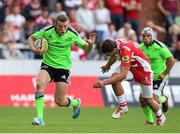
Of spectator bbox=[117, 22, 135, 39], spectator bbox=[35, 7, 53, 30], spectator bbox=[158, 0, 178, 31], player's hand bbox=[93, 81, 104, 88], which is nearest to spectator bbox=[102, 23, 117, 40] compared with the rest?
spectator bbox=[117, 22, 135, 39]

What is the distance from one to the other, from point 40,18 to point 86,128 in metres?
11.7

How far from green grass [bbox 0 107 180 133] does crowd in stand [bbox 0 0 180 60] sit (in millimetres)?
3812

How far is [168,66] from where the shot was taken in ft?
61.9

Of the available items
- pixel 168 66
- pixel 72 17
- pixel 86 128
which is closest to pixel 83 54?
pixel 72 17

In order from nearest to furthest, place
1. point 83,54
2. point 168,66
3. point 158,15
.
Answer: point 168,66 < point 83,54 < point 158,15

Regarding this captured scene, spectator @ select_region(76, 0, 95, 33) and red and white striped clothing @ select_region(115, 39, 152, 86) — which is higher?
red and white striped clothing @ select_region(115, 39, 152, 86)

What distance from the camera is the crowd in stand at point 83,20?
1064 inches

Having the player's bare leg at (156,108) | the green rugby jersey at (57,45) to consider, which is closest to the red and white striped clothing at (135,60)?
the player's bare leg at (156,108)

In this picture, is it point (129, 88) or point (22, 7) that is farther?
point (22, 7)

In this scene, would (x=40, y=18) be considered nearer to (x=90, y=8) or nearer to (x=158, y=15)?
(x=90, y=8)

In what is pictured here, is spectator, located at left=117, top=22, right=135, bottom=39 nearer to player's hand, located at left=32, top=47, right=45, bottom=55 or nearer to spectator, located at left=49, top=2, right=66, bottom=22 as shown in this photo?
spectator, located at left=49, top=2, right=66, bottom=22

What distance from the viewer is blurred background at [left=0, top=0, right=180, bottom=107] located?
24938mm

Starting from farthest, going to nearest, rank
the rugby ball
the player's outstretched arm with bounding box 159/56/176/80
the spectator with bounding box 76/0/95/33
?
the spectator with bounding box 76/0/95/33 < the player's outstretched arm with bounding box 159/56/176/80 < the rugby ball

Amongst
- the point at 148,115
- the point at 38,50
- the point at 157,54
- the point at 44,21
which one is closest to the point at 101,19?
the point at 44,21
